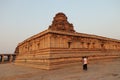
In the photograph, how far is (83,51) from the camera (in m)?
21.8

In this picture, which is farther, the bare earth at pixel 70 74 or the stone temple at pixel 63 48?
the stone temple at pixel 63 48

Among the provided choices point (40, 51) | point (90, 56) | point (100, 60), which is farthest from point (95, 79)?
point (100, 60)

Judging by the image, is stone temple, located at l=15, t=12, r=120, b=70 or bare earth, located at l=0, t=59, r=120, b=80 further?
stone temple, located at l=15, t=12, r=120, b=70

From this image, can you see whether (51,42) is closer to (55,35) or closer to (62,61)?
(55,35)

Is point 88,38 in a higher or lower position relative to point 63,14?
lower

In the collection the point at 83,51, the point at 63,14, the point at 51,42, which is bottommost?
the point at 83,51

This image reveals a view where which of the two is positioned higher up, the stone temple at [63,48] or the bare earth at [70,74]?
the stone temple at [63,48]

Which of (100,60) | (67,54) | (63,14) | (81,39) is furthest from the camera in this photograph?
(63,14)

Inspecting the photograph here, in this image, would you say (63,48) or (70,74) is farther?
(63,48)

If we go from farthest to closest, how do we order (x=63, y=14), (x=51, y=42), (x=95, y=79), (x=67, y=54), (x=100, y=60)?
1. (x=63, y=14)
2. (x=100, y=60)
3. (x=67, y=54)
4. (x=51, y=42)
5. (x=95, y=79)

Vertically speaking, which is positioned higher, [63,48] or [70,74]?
→ [63,48]

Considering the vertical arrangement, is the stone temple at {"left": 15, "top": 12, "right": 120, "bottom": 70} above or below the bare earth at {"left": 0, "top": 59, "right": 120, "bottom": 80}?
above

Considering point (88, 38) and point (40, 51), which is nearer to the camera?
point (40, 51)

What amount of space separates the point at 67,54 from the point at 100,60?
29.3 feet
